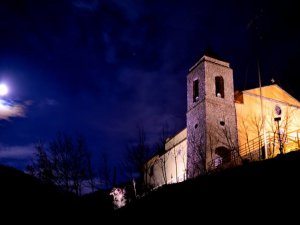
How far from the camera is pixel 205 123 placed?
24.8m

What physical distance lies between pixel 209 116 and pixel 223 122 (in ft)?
4.31

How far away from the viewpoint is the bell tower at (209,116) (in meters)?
24.1

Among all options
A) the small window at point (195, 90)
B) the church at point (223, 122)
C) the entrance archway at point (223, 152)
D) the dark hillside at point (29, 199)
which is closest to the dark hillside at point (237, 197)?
the dark hillside at point (29, 199)

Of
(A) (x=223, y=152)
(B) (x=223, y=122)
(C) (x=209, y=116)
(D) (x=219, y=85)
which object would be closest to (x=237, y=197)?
(A) (x=223, y=152)

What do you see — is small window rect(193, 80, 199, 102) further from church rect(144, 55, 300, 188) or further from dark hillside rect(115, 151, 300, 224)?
dark hillside rect(115, 151, 300, 224)

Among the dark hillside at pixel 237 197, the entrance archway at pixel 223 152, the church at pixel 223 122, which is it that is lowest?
the dark hillside at pixel 237 197

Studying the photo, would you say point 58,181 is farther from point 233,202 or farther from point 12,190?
point 233,202

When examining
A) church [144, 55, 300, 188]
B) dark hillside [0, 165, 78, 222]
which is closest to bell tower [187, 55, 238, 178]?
church [144, 55, 300, 188]

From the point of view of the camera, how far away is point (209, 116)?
2528 cm

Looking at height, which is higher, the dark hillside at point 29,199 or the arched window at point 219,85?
the arched window at point 219,85

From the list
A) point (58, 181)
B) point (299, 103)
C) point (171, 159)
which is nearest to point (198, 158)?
point (171, 159)

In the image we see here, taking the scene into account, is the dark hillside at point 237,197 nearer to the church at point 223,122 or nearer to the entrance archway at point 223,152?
the church at point 223,122

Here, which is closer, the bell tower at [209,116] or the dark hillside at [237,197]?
the dark hillside at [237,197]

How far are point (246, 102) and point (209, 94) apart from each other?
389 cm
